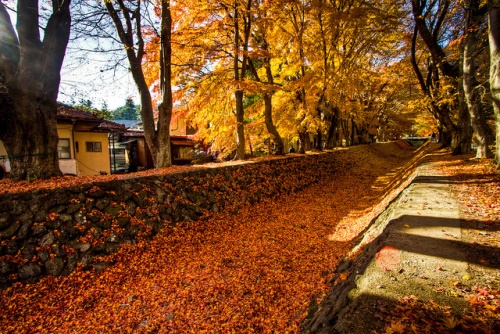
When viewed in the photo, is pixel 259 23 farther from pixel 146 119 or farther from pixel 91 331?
pixel 91 331

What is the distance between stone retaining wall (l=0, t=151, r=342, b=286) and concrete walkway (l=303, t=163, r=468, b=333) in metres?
3.91

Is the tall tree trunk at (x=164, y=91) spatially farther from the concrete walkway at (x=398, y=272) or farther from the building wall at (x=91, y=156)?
the building wall at (x=91, y=156)

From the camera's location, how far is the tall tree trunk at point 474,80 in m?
8.02

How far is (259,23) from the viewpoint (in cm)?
984

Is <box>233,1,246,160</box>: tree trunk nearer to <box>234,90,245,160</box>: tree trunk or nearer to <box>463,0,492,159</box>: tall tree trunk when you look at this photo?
<box>234,90,245,160</box>: tree trunk

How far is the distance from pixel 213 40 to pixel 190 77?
1.74 metres

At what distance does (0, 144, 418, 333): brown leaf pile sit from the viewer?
334 cm

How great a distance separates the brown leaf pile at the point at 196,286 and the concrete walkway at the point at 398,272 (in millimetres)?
790

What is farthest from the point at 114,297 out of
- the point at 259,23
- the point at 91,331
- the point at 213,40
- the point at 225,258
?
the point at 259,23

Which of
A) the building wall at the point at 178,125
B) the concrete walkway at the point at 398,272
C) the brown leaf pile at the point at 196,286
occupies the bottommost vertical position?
the brown leaf pile at the point at 196,286

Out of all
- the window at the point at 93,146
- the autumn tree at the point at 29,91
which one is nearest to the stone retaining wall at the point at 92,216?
the autumn tree at the point at 29,91

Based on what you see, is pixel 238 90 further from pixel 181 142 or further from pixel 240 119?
pixel 181 142

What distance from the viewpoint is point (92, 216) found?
4648 millimetres

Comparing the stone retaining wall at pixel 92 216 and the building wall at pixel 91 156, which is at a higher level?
the building wall at pixel 91 156
